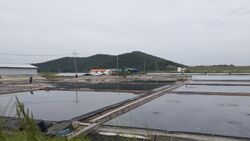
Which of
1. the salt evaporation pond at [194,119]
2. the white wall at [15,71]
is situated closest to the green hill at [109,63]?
the white wall at [15,71]

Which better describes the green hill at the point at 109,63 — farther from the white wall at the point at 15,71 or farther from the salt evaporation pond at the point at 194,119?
the salt evaporation pond at the point at 194,119

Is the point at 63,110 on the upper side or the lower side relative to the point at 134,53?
lower

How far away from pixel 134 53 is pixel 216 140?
280ft

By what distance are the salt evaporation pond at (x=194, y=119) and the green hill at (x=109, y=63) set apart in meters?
69.2

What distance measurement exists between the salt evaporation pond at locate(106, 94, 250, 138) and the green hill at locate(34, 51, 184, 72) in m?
69.2

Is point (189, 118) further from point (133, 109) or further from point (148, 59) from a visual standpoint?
point (148, 59)

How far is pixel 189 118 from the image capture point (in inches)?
306

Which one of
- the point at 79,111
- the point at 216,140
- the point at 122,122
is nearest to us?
the point at 216,140

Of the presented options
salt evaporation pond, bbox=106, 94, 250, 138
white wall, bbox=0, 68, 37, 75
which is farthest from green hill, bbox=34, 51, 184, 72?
salt evaporation pond, bbox=106, 94, 250, 138

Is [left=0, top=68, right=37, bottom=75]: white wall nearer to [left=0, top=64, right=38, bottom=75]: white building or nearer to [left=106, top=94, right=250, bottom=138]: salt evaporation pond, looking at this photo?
[left=0, top=64, right=38, bottom=75]: white building

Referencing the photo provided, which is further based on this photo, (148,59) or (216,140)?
(148,59)

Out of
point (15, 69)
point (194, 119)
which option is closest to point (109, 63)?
point (15, 69)

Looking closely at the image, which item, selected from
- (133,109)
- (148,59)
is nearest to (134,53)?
(148,59)

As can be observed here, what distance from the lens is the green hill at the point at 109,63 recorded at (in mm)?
82312
